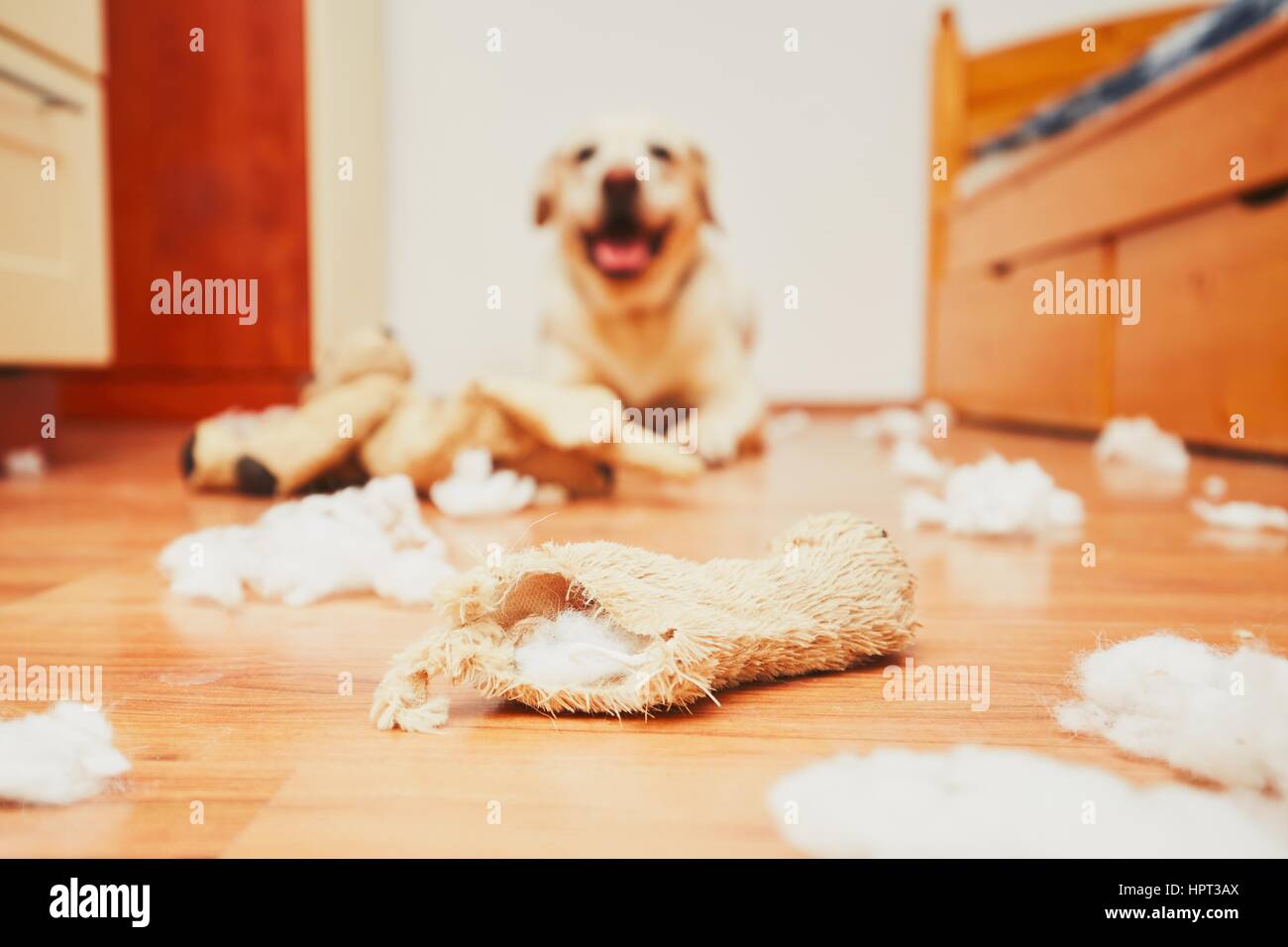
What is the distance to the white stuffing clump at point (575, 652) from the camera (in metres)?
0.53

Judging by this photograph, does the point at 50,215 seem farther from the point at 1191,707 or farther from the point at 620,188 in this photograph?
the point at 1191,707

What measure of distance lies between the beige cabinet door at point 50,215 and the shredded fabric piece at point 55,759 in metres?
1.39

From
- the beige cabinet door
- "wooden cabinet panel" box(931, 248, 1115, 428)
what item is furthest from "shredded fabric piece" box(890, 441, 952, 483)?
the beige cabinet door

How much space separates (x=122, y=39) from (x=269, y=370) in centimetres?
96

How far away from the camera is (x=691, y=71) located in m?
3.49

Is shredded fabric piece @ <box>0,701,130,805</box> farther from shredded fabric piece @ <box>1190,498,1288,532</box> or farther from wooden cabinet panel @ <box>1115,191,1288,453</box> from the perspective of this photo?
wooden cabinet panel @ <box>1115,191,1288,453</box>

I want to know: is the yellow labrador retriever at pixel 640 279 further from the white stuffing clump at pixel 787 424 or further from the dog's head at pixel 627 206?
the white stuffing clump at pixel 787 424

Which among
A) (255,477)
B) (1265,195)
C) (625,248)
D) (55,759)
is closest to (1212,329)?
(1265,195)

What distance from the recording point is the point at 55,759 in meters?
0.42

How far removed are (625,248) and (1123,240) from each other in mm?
1127

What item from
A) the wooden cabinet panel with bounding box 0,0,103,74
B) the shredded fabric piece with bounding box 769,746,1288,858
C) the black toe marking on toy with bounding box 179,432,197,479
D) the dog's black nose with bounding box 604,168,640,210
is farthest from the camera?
the dog's black nose with bounding box 604,168,640,210

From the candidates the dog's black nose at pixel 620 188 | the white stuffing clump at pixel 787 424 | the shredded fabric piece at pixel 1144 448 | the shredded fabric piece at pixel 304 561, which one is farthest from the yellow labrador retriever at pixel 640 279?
the shredded fabric piece at pixel 304 561

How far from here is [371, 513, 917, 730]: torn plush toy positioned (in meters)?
0.51
